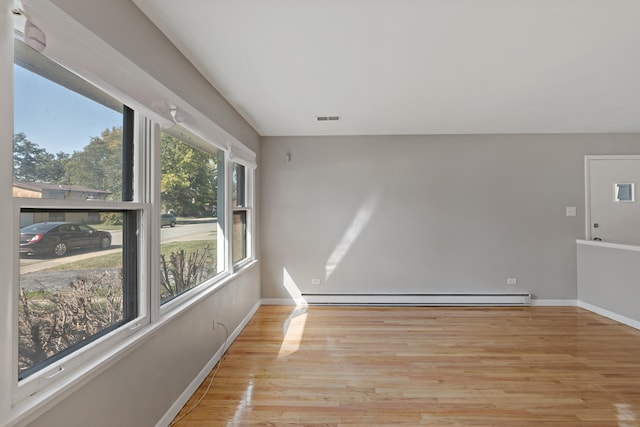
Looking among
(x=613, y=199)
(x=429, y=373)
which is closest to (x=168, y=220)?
(x=429, y=373)

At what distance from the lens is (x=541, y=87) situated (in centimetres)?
273

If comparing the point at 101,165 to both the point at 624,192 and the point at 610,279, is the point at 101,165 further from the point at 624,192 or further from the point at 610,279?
the point at 624,192

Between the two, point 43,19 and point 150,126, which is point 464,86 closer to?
point 150,126

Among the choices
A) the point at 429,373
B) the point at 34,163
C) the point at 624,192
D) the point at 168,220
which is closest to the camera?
the point at 34,163

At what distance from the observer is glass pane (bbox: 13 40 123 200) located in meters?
1.12

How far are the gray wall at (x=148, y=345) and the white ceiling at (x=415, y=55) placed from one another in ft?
0.51

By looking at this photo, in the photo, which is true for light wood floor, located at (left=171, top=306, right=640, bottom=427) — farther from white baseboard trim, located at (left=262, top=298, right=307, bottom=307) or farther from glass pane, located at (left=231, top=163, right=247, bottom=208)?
glass pane, located at (left=231, top=163, right=247, bottom=208)

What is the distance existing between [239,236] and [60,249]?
7.97ft

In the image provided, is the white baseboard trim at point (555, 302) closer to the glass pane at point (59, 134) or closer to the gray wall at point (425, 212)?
the gray wall at point (425, 212)

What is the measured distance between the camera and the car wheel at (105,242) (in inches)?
60.1

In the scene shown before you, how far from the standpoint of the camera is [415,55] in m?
2.17

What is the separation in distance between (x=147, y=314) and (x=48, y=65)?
1330 millimetres

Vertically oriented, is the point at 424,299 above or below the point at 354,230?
below

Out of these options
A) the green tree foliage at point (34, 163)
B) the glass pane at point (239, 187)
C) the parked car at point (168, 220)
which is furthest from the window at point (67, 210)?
the glass pane at point (239, 187)
